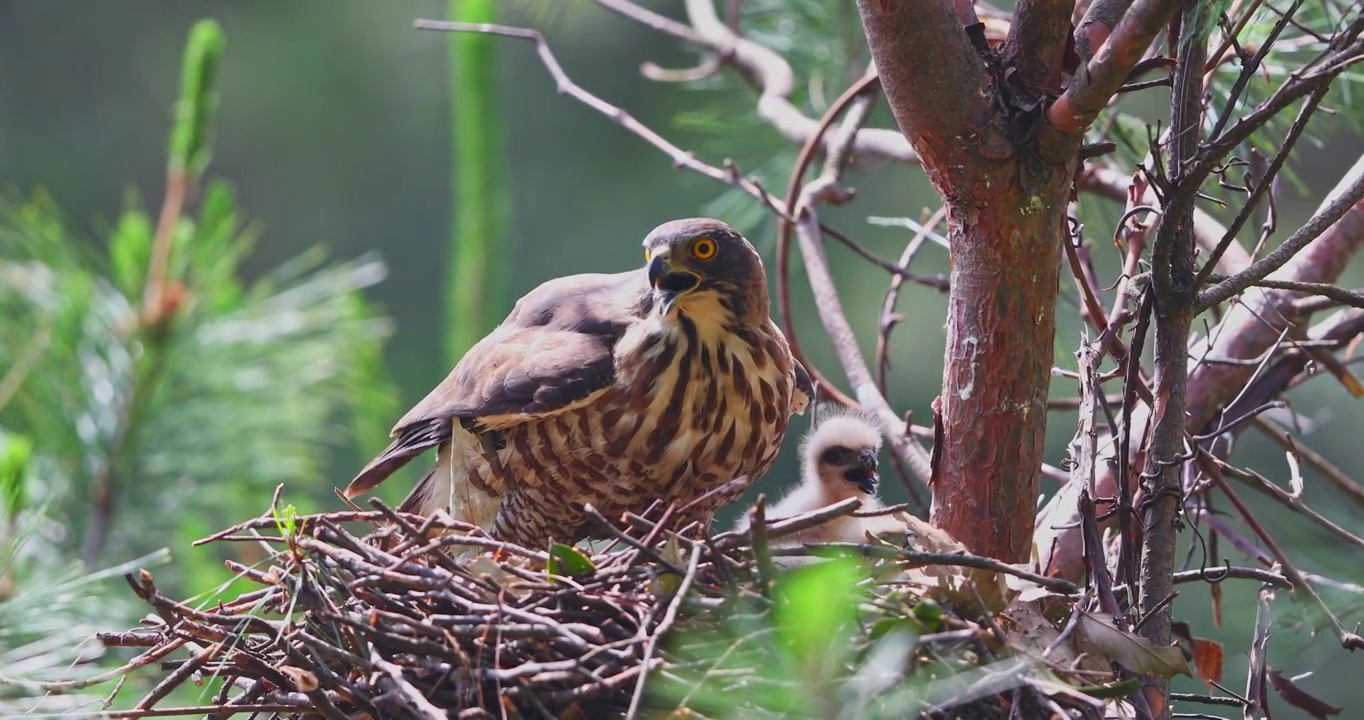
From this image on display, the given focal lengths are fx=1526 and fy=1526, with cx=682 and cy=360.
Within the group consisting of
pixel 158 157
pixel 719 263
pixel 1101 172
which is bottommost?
pixel 158 157

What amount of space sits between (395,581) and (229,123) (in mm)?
11605

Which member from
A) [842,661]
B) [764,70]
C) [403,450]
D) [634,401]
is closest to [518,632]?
[842,661]

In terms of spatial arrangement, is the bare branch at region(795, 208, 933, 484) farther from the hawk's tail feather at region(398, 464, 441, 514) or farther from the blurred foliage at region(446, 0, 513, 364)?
the blurred foliage at region(446, 0, 513, 364)

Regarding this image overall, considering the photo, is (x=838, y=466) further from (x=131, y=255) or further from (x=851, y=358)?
(x=131, y=255)

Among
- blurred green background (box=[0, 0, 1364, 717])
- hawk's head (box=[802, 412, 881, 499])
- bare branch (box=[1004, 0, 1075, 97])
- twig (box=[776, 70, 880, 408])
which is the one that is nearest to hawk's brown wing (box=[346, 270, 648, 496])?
twig (box=[776, 70, 880, 408])

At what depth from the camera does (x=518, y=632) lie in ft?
7.07

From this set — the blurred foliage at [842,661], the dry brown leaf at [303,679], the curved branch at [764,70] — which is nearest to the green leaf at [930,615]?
the blurred foliage at [842,661]

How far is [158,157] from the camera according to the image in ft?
41.4

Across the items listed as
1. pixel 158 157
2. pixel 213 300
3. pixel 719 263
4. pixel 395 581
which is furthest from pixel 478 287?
pixel 158 157

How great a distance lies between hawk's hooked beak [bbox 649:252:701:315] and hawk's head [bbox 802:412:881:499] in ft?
1.51

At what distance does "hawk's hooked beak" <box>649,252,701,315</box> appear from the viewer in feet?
9.37

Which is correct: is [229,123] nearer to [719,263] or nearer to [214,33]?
[214,33]

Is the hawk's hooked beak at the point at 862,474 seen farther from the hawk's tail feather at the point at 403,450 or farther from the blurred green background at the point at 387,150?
the blurred green background at the point at 387,150

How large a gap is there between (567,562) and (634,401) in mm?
617
